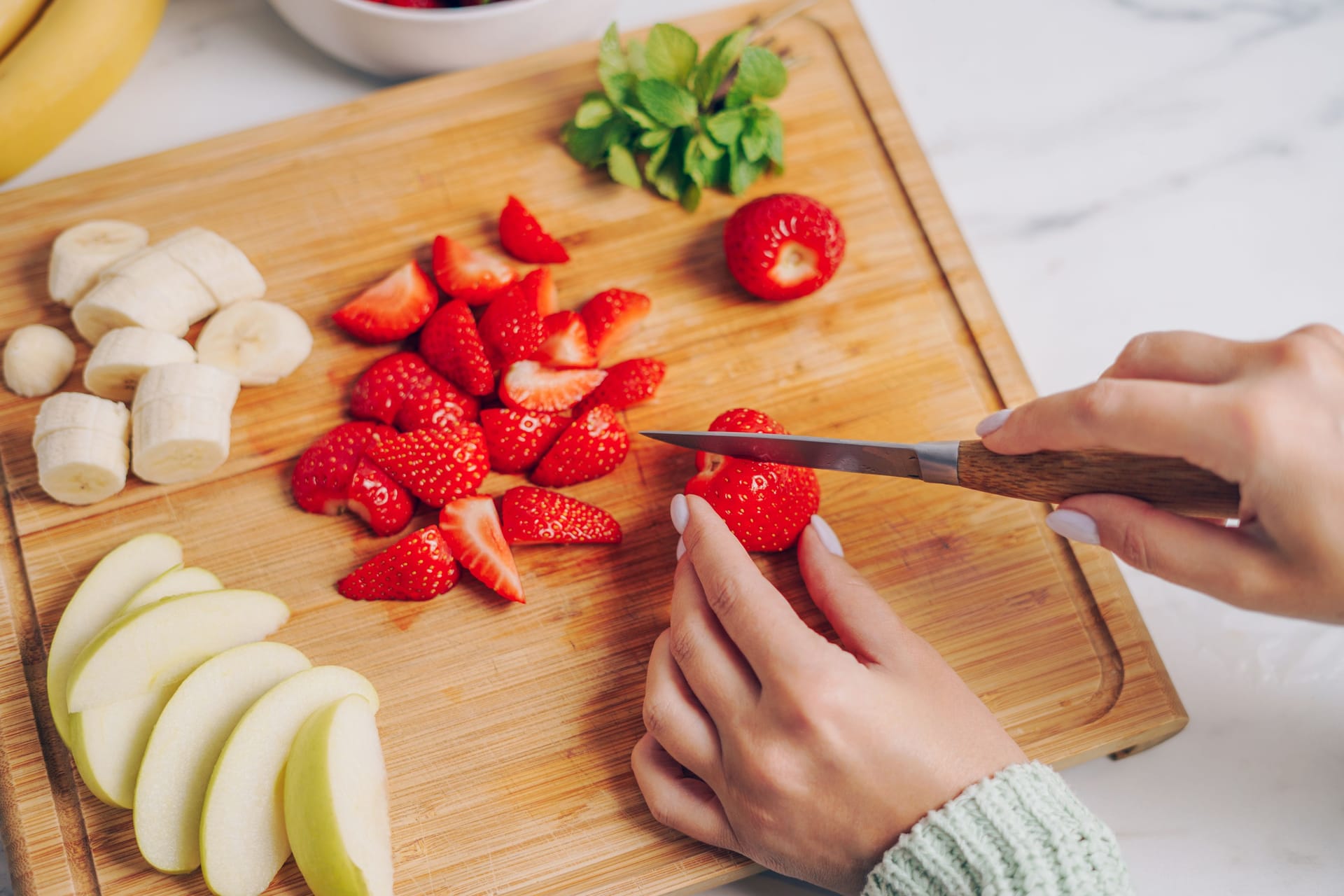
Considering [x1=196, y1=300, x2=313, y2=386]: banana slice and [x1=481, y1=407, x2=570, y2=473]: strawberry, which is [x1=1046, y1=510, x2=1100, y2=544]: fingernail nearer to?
[x1=481, y1=407, x2=570, y2=473]: strawberry

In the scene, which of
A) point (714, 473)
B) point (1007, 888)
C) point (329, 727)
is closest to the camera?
point (1007, 888)

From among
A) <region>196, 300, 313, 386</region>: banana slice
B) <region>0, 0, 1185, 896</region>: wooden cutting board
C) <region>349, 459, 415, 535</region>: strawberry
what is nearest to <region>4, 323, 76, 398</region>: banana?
<region>0, 0, 1185, 896</region>: wooden cutting board

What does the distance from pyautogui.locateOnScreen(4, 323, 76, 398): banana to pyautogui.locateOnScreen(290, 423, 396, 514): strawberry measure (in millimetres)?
532

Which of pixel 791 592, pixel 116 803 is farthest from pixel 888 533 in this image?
pixel 116 803

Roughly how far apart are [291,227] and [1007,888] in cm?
180

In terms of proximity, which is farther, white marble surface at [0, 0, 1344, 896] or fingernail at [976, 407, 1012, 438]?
white marble surface at [0, 0, 1344, 896]

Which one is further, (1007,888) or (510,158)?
(510,158)

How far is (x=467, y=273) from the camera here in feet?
6.35

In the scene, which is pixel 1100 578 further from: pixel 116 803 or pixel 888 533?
pixel 116 803

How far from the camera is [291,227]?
204cm

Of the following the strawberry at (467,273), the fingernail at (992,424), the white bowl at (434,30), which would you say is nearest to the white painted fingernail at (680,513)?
the fingernail at (992,424)

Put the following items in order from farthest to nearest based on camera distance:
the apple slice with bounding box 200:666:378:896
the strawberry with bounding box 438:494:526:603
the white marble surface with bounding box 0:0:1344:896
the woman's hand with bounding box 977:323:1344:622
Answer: the white marble surface with bounding box 0:0:1344:896 < the strawberry with bounding box 438:494:526:603 < the apple slice with bounding box 200:666:378:896 < the woman's hand with bounding box 977:323:1344:622

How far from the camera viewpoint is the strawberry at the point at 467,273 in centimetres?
193

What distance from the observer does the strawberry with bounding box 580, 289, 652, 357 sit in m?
1.88
